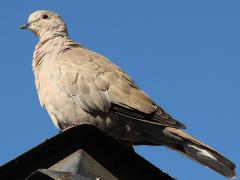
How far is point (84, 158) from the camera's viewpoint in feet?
14.6

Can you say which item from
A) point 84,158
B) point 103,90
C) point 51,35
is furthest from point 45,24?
point 84,158

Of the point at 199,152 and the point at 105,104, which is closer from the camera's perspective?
the point at 199,152

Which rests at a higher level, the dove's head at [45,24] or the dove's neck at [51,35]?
the dove's head at [45,24]

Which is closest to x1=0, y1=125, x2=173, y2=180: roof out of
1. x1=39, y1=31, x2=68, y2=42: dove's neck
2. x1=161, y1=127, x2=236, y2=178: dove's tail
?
x1=161, y1=127, x2=236, y2=178: dove's tail

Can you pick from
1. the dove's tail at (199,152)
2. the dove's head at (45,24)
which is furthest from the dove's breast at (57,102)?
the dove's head at (45,24)

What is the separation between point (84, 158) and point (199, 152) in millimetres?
2212

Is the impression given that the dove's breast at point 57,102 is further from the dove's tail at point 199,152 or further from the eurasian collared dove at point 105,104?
the dove's tail at point 199,152

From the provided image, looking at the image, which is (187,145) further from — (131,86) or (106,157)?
(106,157)

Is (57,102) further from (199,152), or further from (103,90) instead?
(199,152)

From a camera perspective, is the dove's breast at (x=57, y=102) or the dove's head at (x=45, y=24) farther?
the dove's head at (x=45, y=24)

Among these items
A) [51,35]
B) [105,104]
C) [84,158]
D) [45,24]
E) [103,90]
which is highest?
[45,24]

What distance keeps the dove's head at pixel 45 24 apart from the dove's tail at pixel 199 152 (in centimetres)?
237

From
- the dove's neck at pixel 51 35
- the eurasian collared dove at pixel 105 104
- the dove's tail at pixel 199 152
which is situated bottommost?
the dove's tail at pixel 199 152

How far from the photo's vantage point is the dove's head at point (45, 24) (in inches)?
333
